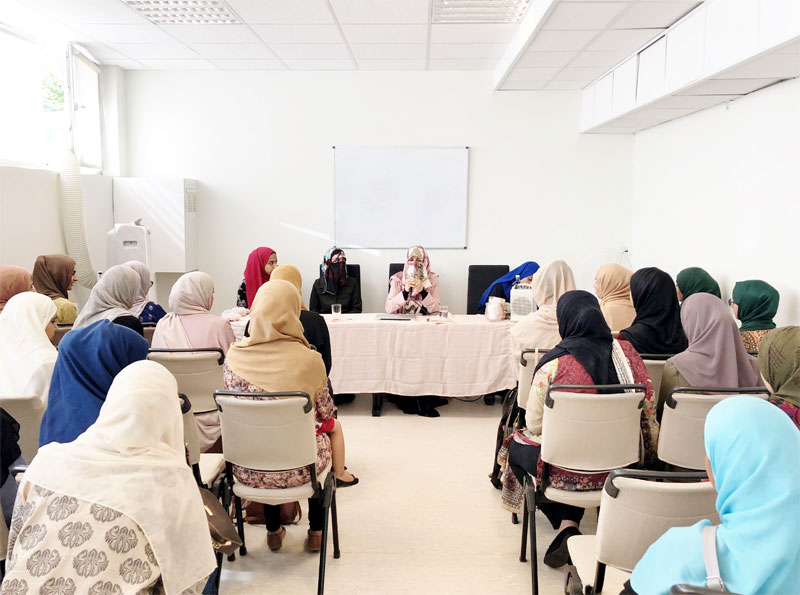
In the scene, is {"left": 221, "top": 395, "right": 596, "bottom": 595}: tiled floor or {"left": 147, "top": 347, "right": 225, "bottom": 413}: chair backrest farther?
{"left": 147, "top": 347, "right": 225, "bottom": 413}: chair backrest

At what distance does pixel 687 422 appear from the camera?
2.35 metres

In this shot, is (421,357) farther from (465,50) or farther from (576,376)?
(465,50)

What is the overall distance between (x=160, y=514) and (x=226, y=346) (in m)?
1.87

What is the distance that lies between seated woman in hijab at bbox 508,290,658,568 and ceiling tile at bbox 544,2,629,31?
1.97 metres

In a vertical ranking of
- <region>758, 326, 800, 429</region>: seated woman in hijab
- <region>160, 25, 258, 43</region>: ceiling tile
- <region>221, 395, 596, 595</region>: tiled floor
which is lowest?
<region>221, 395, 596, 595</region>: tiled floor

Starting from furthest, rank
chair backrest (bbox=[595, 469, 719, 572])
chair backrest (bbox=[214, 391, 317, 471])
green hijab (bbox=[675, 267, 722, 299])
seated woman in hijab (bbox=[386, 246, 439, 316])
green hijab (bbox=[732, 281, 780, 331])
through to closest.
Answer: seated woman in hijab (bbox=[386, 246, 439, 316]), green hijab (bbox=[675, 267, 722, 299]), green hijab (bbox=[732, 281, 780, 331]), chair backrest (bbox=[214, 391, 317, 471]), chair backrest (bbox=[595, 469, 719, 572])

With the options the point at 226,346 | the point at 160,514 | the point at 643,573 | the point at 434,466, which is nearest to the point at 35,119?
the point at 226,346

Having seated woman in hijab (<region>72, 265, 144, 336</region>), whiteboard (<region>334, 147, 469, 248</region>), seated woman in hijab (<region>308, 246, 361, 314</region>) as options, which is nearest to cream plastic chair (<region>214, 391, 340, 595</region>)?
seated woman in hijab (<region>72, 265, 144, 336</region>)

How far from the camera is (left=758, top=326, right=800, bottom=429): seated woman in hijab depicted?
2.41 m

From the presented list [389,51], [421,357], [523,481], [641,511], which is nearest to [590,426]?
[523,481]

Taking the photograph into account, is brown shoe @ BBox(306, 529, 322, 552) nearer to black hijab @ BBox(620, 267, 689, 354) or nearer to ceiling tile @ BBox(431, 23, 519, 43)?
black hijab @ BBox(620, 267, 689, 354)

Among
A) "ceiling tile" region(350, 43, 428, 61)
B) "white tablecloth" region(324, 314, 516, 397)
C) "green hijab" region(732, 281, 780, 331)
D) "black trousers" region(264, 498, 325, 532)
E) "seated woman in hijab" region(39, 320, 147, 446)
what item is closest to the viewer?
"seated woman in hijab" region(39, 320, 147, 446)

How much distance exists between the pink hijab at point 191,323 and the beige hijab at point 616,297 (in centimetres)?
226

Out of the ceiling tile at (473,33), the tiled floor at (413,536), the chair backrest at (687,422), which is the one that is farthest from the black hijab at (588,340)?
the ceiling tile at (473,33)
